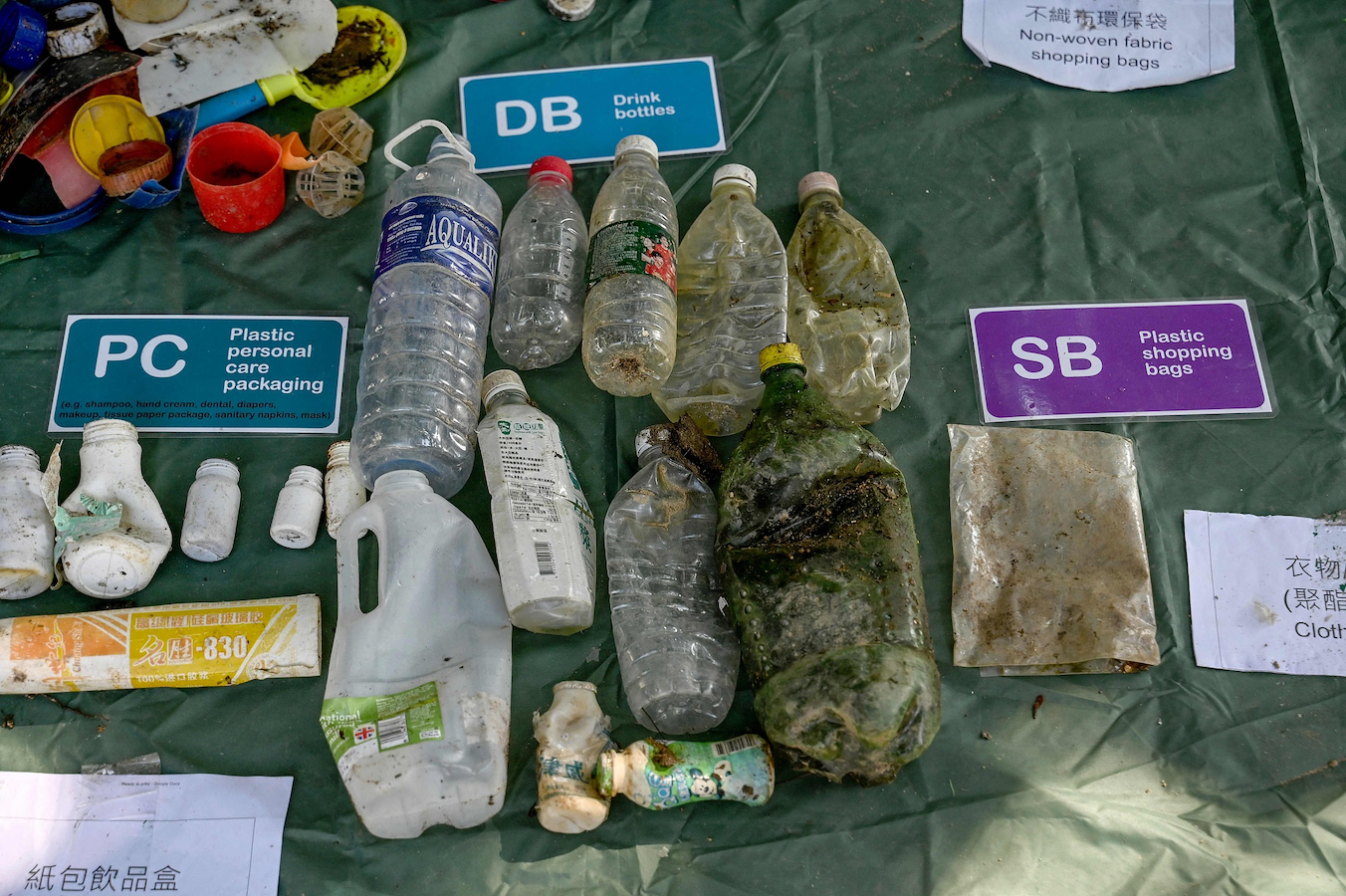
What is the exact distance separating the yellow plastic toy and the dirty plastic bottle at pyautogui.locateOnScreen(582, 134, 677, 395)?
96 centimetres

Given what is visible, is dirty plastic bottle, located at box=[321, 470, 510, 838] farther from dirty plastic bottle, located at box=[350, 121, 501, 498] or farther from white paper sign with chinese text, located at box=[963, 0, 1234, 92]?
white paper sign with chinese text, located at box=[963, 0, 1234, 92]

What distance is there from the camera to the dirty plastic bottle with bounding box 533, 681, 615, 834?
4.21 feet

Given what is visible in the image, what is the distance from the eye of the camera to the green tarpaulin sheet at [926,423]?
1348mm

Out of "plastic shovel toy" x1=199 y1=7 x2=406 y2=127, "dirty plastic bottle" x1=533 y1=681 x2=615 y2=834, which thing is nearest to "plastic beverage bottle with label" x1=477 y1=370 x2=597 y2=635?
"dirty plastic bottle" x1=533 y1=681 x2=615 y2=834

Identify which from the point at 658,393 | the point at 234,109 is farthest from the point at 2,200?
the point at 658,393

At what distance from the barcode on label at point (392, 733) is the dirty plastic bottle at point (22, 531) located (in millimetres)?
641

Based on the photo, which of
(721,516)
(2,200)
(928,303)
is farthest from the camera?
(2,200)

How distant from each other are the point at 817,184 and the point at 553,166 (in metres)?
0.51

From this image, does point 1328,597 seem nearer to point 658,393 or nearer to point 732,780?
point 732,780

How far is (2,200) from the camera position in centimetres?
187

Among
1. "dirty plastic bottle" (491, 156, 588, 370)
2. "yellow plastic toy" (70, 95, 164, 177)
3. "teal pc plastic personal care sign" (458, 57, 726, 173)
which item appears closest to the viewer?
"dirty plastic bottle" (491, 156, 588, 370)

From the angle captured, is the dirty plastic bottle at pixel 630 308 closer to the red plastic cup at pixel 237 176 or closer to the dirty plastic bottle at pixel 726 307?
the dirty plastic bottle at pixel 726 307

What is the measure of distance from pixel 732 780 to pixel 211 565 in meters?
0.93

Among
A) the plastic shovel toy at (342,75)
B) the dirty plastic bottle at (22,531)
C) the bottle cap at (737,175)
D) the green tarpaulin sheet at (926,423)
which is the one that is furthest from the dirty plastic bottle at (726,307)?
the dirty plastic bottle at (22,531)
